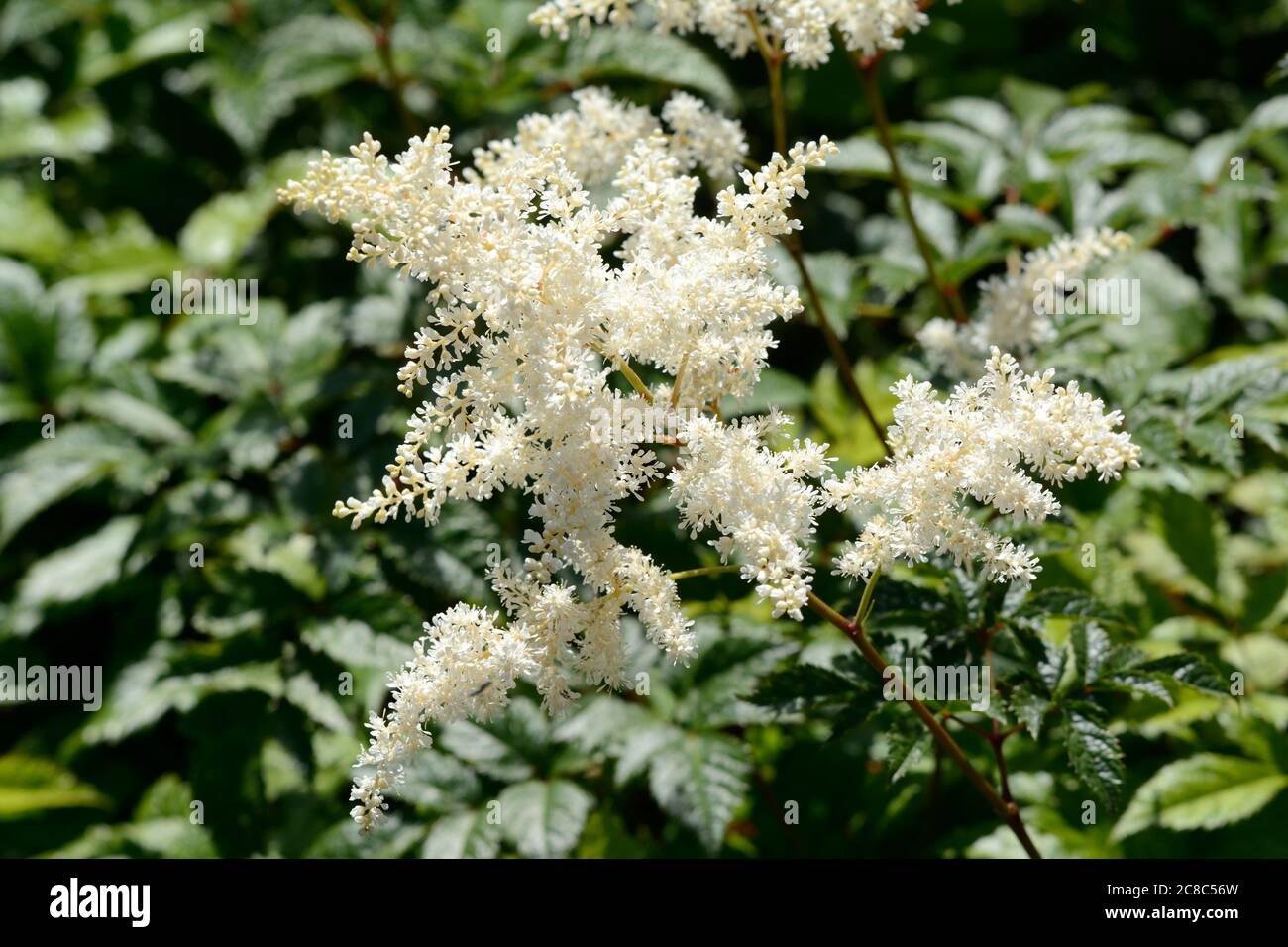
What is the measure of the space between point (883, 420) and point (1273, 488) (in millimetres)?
1173

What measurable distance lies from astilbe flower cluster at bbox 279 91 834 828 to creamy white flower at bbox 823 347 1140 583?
14 centimetres

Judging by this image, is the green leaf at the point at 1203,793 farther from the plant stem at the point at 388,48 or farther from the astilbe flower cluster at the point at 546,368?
the plant stem at the point at 388,48

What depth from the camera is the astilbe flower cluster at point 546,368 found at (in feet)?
6.70

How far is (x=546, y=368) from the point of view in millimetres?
2020

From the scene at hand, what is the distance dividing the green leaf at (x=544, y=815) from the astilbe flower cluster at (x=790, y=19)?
71.9 inches

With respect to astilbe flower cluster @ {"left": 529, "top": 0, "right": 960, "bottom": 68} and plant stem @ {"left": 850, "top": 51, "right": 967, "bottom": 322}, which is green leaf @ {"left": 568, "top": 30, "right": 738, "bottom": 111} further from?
astilbe flower cluster @ {"left": 529, "top": 0, "right": 960, "bottom": 68}

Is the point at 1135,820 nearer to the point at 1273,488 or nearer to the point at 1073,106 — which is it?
the point at 1273,488

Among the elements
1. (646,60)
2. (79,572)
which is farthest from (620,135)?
(79,572)
